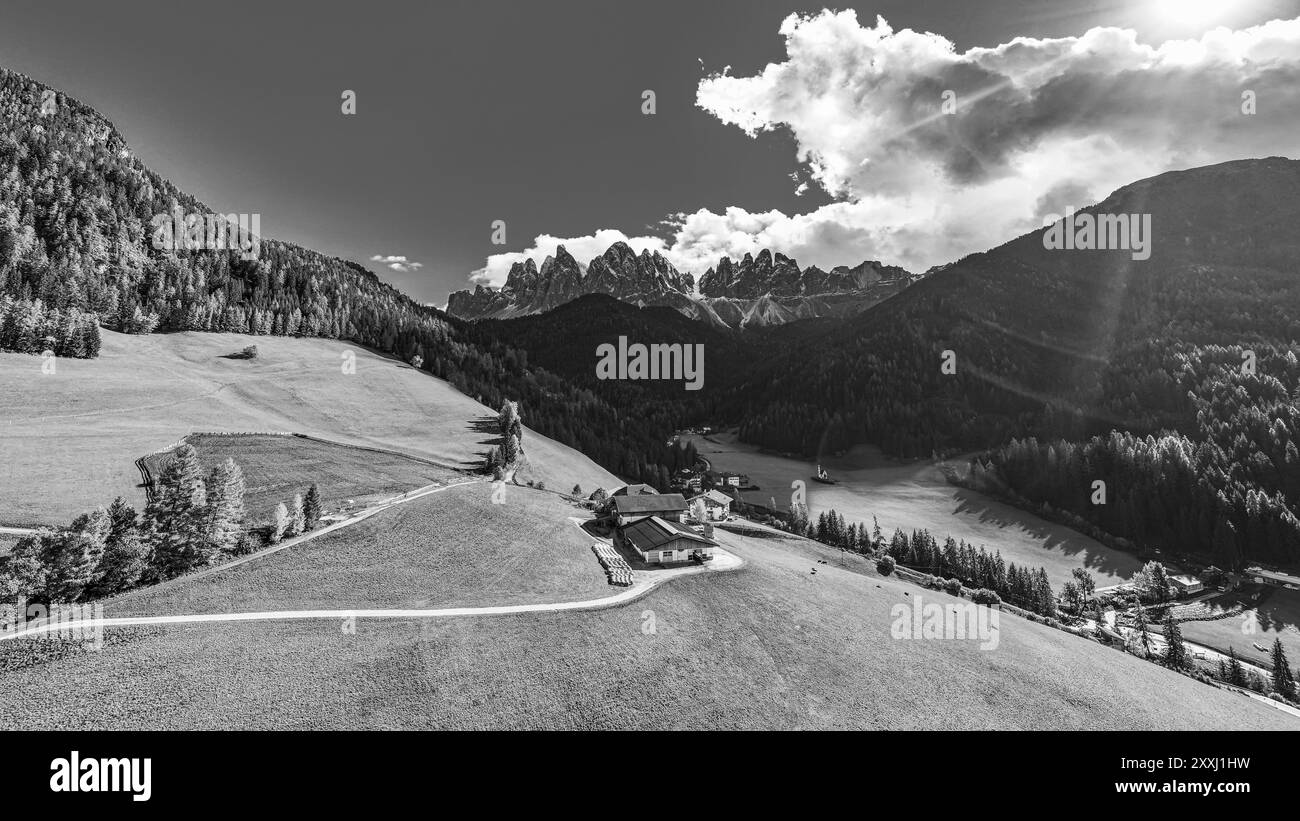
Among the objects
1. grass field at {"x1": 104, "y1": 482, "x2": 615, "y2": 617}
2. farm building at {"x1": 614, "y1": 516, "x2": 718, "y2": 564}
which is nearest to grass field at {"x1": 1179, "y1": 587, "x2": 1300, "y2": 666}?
farm building at {"x1": 614, "y1": 516, "x2": 718, "y2": 564}

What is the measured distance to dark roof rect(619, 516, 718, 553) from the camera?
49947mm

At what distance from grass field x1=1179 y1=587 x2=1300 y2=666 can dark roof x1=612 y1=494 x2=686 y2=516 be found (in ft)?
289

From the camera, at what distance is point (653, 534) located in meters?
52.6

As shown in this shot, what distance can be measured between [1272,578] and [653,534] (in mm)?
142255

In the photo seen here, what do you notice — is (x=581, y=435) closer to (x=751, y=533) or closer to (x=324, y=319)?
(x=751, y=533)

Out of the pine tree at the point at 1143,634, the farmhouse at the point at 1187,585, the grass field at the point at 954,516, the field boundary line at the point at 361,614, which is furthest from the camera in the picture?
the grass field at the point at 954,516

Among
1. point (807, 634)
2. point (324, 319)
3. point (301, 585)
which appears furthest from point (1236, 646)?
point (324, 319)

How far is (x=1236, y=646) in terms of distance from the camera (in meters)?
75.6

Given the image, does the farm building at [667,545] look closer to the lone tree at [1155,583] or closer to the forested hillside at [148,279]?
the forested hillside at [148,279]

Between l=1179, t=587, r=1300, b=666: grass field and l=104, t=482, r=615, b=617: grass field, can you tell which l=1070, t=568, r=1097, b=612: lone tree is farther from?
l=104, t=482, r=615, b=617: grass field

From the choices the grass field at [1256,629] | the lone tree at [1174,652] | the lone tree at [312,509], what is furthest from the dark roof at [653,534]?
the grass field at [1256,629]

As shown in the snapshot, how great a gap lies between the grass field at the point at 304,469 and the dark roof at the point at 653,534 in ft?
106

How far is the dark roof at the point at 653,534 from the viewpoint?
164ft
